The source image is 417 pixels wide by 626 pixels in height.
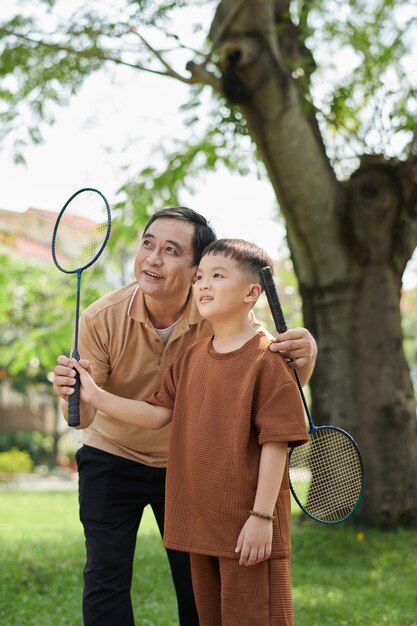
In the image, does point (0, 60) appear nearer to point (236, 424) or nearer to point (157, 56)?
point (157, 56)

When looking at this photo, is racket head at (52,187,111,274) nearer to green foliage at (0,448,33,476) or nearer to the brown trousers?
the brown trousers

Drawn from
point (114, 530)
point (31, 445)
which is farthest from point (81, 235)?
point (31, 445)

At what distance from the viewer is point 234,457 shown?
9.81ft

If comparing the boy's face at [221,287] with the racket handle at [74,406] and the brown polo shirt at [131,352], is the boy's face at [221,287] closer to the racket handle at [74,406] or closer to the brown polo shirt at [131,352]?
the racket handle at [74,406]

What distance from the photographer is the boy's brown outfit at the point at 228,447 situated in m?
2.97

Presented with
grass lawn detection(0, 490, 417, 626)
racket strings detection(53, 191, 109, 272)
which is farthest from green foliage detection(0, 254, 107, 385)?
racket strings detection(53, 191, 109, 272)

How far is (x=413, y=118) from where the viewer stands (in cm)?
775

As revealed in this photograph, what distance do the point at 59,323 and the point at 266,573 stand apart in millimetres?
7847

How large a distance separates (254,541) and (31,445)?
20081 millimetres

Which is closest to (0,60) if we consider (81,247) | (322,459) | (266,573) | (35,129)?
(35,129)

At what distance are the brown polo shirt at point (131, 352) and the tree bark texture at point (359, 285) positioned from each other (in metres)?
4.30

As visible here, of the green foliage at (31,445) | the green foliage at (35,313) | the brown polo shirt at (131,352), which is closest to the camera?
the brown polo shirt at (131,352)

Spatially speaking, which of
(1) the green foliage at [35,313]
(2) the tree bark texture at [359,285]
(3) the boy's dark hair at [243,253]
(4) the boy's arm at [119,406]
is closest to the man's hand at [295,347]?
(3) the boy's dark hair at [243,253]

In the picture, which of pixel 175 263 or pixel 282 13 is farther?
pixel 282 13
